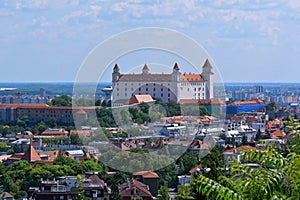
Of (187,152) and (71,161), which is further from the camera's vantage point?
(187,152)

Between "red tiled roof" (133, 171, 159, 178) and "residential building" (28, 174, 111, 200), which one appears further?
"red tiled roof" (133, 171, 159, 178)

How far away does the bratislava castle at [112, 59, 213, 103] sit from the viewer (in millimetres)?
30109

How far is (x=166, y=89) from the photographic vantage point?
32031 mm

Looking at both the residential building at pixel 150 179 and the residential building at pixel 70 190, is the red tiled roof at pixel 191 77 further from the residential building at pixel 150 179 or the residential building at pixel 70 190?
the residential building at pixel 70 190

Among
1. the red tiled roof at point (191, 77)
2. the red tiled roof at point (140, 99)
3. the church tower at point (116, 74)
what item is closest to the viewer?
the red tiled roof at point (140, 99)

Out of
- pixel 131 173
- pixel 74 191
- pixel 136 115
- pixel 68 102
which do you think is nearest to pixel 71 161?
pixel 131 173

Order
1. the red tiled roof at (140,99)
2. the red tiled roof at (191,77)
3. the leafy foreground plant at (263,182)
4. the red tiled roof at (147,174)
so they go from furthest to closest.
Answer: the red tiled roof at (191,77) → the red tiled roof at (140,99) → the red tiled roof at (147,174) → the leafy foreground plant at (263,182)

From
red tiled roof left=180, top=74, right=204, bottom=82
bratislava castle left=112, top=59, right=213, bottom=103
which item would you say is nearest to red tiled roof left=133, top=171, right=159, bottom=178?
bratislava castle left=112, top=59, right=213, bottom=103

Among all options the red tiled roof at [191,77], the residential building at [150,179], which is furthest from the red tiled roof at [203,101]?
the residential building at [150,179]

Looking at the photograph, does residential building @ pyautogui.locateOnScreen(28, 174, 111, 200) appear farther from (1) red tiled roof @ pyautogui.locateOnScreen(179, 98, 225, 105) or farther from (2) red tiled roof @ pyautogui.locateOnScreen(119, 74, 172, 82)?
(1) red tiled roof @ pyautogui.locateOnScreen(179, 98, 225, 105)

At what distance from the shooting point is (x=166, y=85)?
105 ft

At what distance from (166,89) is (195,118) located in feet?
19.2

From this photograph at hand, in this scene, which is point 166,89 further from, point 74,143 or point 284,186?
point 284,186

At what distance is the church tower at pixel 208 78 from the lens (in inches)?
1272
